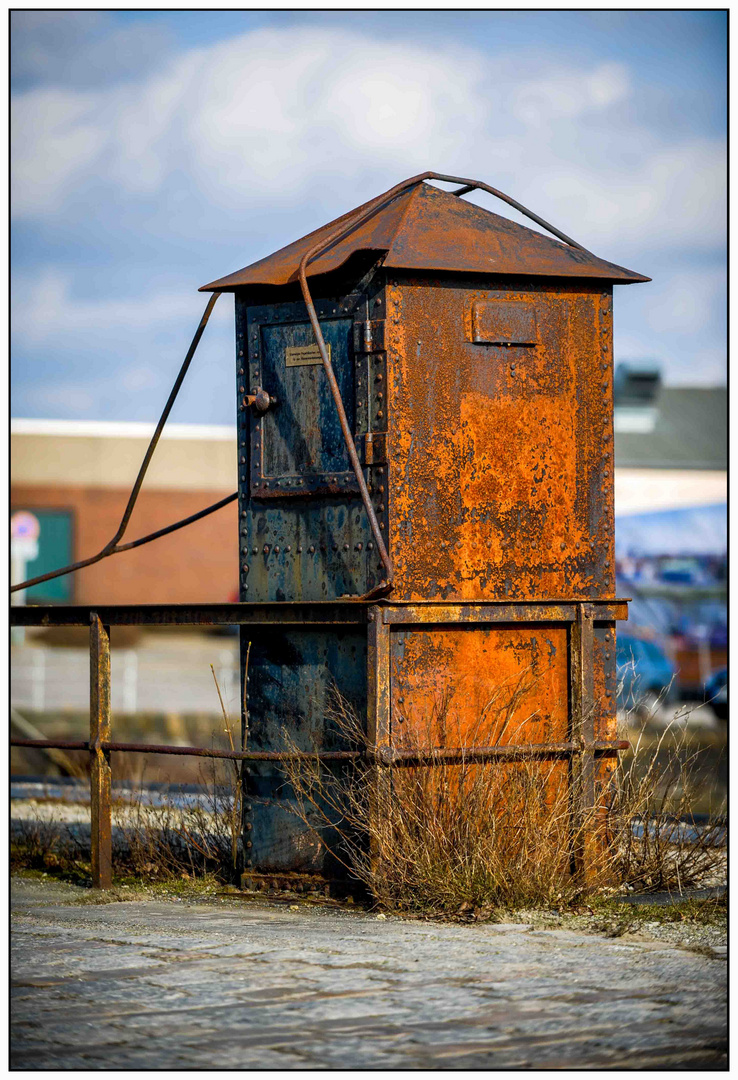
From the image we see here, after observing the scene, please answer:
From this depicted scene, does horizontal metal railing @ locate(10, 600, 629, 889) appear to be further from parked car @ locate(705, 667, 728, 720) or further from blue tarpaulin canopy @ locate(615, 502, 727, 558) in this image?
blue tarpaulin canopy @ locate(615, 502, 727, 558)

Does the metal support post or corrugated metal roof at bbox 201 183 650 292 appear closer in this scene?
the metal support post

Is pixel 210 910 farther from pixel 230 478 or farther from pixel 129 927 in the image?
pixel 230 478

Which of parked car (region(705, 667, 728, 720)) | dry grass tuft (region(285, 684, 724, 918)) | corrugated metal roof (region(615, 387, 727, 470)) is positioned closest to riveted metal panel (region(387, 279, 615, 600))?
dry grass tuft (region(285, 684, 724, 918))

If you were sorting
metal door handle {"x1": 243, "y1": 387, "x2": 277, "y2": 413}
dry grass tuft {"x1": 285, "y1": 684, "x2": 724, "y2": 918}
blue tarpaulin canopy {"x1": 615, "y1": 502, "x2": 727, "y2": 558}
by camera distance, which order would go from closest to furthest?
dry grass tuft {"x1": 285, "y1": 684, "x2": 724, "y2": 918} < metal door handle {"x1": 243, "y1": 387, "x2": 277, "y2": 413} < blue tarpaulin canopy {"x1": 615, "y1": 502, "x2": 727, "y2": 558}

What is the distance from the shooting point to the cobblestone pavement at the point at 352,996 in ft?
15.5

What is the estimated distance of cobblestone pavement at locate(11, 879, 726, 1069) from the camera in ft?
15.5

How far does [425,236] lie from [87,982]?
Result: 175 inches

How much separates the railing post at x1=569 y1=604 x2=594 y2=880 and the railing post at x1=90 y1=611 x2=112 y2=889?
2738mm

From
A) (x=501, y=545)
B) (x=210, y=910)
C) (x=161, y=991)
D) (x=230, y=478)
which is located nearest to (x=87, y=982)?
(x=161, y=991)

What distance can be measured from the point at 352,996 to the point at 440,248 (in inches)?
168

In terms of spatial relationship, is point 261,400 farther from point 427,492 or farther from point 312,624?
point 312,624

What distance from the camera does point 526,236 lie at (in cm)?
835

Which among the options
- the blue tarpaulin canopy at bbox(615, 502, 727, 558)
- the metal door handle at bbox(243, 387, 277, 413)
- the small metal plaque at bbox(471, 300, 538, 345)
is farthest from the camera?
the blue tarpaulin canopy at bbox(615, 502, 727, 558)

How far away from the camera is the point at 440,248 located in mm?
7883
